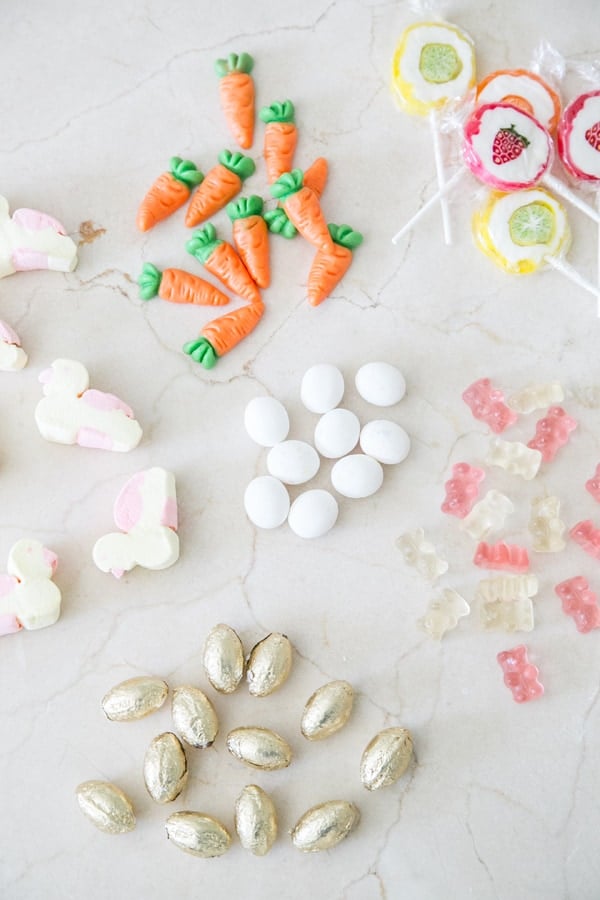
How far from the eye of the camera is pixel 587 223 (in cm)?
113

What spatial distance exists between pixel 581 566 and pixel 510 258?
367mm

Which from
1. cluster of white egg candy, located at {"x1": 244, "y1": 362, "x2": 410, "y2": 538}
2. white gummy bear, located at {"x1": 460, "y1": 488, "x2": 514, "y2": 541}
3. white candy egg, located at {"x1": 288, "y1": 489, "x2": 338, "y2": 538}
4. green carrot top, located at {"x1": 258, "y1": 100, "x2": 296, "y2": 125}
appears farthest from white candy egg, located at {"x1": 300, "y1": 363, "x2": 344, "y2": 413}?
green carrot top, located at {"x1": 258, "y1": 100, "x2": 296, "y2": 125}

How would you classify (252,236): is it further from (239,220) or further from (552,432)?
(552,432)

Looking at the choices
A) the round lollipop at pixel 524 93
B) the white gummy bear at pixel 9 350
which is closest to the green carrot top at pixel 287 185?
the round lollipop at pixel 524 93

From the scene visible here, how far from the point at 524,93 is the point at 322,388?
435 millimetres

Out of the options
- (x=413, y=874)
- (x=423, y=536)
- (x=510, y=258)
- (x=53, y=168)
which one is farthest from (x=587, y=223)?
(x=413, y=874)

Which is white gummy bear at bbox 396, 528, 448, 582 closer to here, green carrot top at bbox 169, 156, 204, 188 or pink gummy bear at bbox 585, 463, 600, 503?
pink gummy bear at bbox 585, 463, 600, 503

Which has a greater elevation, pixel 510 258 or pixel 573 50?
pixel 573 50

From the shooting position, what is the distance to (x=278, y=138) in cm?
111

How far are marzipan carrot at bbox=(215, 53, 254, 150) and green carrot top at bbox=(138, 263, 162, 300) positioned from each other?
7.6 inches

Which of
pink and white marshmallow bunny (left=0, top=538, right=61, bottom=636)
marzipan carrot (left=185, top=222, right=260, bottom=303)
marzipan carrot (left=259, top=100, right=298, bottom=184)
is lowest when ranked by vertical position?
pink and white marshmallow bunny (left=0, top=538, right=61, bottom=636)

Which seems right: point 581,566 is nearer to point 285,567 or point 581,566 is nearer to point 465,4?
point 285,567

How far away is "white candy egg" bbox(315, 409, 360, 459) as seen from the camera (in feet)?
3.46

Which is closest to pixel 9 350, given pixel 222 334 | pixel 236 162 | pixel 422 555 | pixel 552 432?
pixel 222 334
